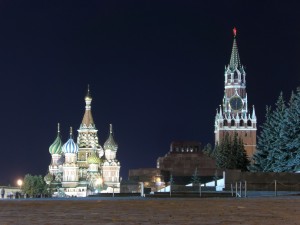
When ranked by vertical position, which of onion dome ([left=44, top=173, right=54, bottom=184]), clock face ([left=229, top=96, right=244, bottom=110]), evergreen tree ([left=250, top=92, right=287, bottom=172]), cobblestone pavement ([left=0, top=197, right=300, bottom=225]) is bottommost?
cobblestone pavement ([left=0, top=197, right=300, bottom=225])

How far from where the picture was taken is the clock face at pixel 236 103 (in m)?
160

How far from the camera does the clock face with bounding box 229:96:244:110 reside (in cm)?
16012

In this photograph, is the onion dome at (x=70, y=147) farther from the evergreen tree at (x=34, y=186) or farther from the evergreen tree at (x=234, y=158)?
the evergreen tree at (x=234, y=158)

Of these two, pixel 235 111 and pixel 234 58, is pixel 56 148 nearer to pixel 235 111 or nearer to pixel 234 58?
pixel 235 111

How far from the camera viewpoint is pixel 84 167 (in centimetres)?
10844

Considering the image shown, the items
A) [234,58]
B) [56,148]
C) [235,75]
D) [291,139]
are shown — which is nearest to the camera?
[291,139]

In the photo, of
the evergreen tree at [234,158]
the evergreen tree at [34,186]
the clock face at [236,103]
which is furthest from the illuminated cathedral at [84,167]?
the clock face at [236,103]

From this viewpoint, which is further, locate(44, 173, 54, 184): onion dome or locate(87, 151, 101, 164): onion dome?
locate(44, 173, 54, 184): onion dome

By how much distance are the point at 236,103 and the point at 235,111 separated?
10.1 feet

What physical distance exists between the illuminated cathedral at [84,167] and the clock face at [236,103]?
2069 inches

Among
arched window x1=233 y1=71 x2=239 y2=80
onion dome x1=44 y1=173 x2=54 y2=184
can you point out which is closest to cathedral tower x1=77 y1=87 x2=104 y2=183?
onion dome x1=44 y1=173 x2=54 y2=184

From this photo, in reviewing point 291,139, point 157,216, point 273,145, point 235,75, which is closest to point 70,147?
point 273,145

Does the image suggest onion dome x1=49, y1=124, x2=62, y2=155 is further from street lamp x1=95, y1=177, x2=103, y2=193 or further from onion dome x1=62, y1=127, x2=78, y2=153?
street lamp x1=95, y1=177, x2=103, y2=193

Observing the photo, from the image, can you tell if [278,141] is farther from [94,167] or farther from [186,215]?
[94,167]
